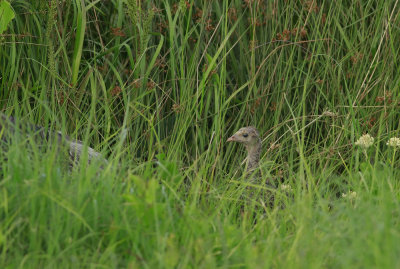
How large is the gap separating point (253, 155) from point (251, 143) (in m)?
0.09

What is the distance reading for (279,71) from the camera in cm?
541

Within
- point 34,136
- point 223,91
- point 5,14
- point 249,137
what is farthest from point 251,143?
point 5,14

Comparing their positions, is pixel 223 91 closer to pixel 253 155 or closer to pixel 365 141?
pixel 253 155

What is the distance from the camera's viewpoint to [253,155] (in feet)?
16.0

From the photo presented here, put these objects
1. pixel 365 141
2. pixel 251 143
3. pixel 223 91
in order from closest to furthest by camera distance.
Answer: pixel 365 141
pixel 251 143
pixel 223 91

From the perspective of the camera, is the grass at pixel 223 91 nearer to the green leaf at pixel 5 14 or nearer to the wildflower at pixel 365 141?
the wildflower at pixel 365 141

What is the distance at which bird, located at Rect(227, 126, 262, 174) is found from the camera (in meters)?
4.83

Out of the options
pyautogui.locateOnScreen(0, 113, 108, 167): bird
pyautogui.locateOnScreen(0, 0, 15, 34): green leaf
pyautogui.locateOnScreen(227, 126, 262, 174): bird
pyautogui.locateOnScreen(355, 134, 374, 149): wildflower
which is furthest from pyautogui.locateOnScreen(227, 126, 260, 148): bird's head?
pyautogui.locateOnScreen(0, 0, 15, 34): green leaf

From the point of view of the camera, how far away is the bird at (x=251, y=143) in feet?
15.8

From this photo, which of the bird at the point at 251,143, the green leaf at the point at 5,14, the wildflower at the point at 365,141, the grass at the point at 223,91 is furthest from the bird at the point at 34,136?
the wildflower at the point at 365,141

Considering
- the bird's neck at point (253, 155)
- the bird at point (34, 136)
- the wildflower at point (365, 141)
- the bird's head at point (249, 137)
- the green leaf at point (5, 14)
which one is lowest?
the bird's neck at point (253, 155)

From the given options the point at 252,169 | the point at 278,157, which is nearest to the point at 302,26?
the point at 278,157

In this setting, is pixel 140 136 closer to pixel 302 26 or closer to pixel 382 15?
pixel 302 26

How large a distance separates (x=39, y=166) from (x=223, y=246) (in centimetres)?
88
